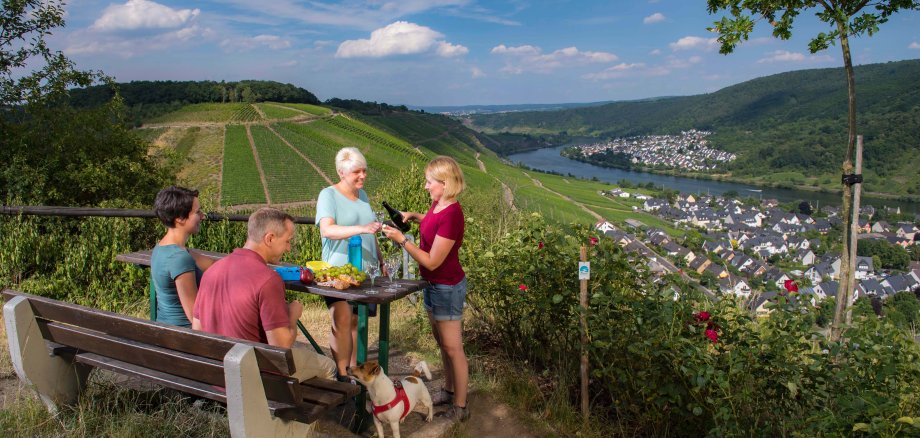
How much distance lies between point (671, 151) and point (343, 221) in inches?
5727

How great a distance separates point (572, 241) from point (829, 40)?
225cm

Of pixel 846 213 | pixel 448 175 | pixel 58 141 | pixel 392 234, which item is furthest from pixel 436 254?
pixel 58 141

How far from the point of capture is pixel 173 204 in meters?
3.02

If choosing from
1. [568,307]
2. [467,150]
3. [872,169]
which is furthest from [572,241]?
[467,150]

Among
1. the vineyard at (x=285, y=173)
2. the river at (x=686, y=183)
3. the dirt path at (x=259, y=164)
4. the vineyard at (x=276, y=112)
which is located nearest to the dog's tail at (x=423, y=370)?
the dirt path at (x=259, y=164)

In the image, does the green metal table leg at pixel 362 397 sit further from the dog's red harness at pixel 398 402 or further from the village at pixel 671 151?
the village at pixel 671 151

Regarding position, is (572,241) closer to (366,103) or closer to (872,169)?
(872,169)

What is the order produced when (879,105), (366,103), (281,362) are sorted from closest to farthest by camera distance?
(281,362) < (879,105) < (366,103)

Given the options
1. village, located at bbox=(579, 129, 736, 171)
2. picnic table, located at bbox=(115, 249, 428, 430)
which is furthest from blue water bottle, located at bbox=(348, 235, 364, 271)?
village, located at bbox=(579, 129, 736, 171)

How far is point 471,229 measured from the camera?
5.87 meters

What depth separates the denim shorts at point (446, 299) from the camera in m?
3.23

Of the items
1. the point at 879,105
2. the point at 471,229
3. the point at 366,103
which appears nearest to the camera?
the point at 471,229

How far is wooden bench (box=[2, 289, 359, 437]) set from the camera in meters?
2.16

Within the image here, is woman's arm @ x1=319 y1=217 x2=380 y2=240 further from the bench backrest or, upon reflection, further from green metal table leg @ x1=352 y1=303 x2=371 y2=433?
the bench backrest
